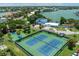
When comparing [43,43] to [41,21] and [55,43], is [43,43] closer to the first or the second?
[55,43]

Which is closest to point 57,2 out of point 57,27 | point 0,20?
point 57,27

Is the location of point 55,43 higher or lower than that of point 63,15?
lower

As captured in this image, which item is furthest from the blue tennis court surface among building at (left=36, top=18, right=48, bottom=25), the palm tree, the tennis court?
building at (left=36, top=18, right=48, bottom=25)

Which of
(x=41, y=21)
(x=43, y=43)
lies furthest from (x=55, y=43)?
(x=41, y=21)

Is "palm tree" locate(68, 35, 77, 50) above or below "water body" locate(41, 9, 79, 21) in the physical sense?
below

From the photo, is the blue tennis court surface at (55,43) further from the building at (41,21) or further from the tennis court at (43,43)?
the building at (41,21)

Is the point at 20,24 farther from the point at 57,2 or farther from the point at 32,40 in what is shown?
the point at 57,2

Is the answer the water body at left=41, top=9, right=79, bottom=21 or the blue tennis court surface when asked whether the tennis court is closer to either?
the blue tennis court surface

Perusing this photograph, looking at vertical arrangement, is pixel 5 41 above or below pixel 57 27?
below
